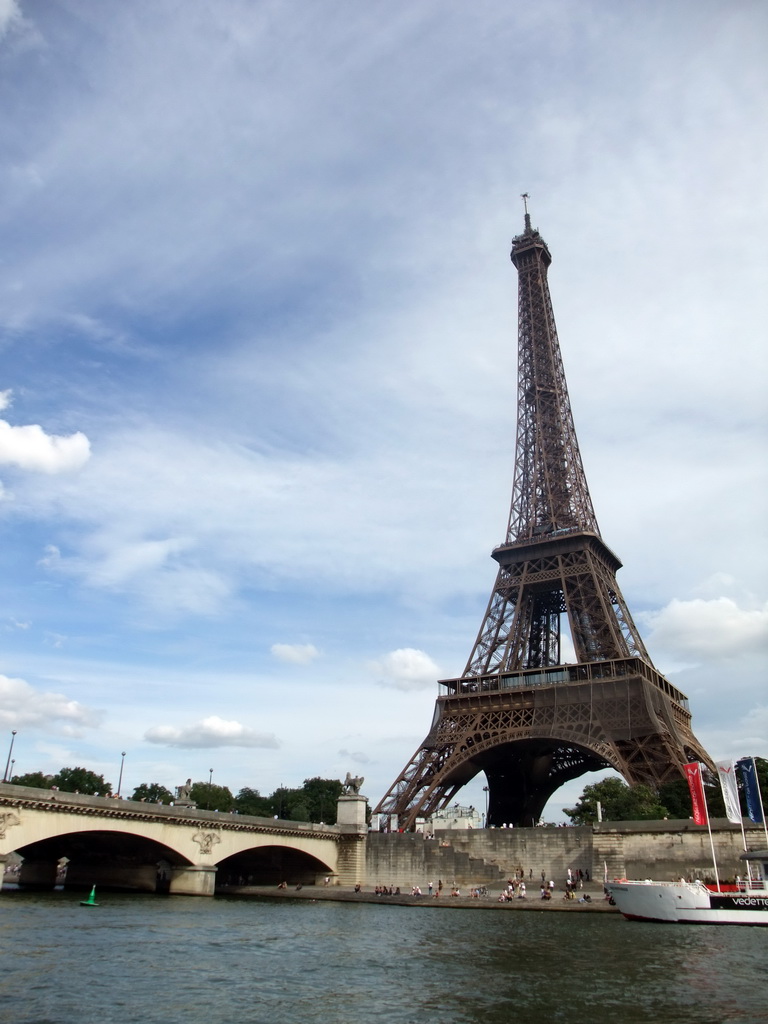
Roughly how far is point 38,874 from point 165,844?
21.5 metres

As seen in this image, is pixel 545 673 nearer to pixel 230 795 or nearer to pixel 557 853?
pixel 557 853

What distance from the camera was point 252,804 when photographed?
142m

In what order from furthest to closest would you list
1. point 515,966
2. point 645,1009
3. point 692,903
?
point 692,903
point 515,966
point 645,1009

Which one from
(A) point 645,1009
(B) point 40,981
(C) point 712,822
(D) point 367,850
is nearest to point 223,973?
(B) point 40,981

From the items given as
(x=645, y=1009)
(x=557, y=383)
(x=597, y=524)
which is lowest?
(x=645, y=1009)

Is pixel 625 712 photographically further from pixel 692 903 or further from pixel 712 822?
pixel 692 903

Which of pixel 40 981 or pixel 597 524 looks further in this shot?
pixel 597 524

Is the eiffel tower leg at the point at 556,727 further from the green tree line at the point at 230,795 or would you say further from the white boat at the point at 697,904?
the green tree line at the point at 230,795

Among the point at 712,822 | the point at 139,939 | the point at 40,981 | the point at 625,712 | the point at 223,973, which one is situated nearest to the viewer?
the point at 40,981

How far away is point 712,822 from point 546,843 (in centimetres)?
1339

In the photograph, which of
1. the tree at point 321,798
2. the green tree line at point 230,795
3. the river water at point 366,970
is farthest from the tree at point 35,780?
the river water at point 366,970

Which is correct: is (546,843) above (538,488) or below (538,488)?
below

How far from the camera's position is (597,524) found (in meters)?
94.6

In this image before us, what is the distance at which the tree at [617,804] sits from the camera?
212ft
